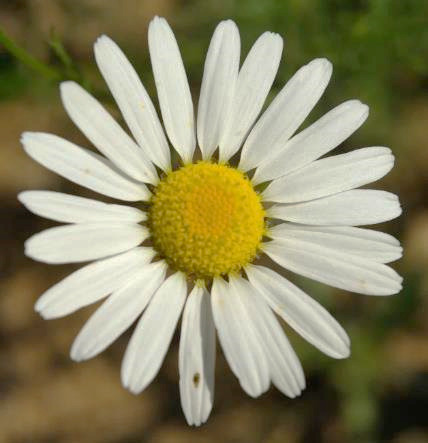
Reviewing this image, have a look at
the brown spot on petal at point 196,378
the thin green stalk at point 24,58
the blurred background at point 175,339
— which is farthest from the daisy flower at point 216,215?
the blurred background at point 175,339

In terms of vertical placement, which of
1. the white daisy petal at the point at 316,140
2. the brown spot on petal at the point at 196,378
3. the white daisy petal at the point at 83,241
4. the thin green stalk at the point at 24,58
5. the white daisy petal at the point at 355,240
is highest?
the thin green stalk at the point at 24,58

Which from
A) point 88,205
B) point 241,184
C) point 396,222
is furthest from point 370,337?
point 88,205

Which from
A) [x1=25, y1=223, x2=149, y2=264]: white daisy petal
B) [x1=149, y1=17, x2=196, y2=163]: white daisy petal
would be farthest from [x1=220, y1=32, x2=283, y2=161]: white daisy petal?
[x1=25, y1=223, x2=149, y2=264]: white daisy petal

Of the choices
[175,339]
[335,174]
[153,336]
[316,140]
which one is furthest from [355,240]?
[175,339]

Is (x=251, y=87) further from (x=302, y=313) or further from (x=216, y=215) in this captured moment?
(x=302, y=313)

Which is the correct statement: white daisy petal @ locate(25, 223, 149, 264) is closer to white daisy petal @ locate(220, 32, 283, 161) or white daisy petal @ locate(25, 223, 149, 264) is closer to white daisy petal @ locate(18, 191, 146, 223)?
white daisy petal @ locate(18, 191, 146, 223)

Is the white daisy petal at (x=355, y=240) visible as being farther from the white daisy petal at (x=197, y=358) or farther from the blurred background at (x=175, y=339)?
the blurred background at (x=175, y=339)
